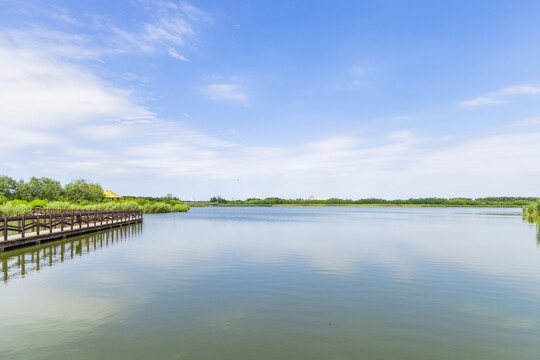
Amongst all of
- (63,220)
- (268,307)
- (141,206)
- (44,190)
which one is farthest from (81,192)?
(268,307)

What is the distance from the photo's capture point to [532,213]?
57.1 metres

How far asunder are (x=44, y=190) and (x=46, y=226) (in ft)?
185

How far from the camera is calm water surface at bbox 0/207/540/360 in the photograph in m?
7.59

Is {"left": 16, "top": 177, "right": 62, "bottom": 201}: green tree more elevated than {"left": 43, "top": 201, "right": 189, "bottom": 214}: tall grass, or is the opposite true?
{"left": 16, "top": 177, "right": 62, "bottom": 201}: green tree

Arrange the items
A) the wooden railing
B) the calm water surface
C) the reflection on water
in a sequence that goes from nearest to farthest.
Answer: the calm water surface → the reflection on water → the wooden railing

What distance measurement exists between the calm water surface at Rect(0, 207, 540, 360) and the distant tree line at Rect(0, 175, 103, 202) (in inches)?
2482

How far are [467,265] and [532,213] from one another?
51322mm

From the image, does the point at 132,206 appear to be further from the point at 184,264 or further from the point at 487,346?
the point at 487,346

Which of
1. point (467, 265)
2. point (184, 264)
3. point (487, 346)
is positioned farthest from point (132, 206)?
point (487, 346)

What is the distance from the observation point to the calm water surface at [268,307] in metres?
7.59

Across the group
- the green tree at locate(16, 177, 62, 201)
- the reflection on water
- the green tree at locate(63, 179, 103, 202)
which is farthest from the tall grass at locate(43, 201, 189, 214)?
the reflection on water

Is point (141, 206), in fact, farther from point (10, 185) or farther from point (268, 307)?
point (268, 307)

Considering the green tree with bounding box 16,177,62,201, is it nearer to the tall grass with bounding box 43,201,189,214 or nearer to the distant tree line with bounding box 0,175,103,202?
the distant tree line with bounding box 0,175,103,202

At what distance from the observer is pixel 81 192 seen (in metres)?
77.9
